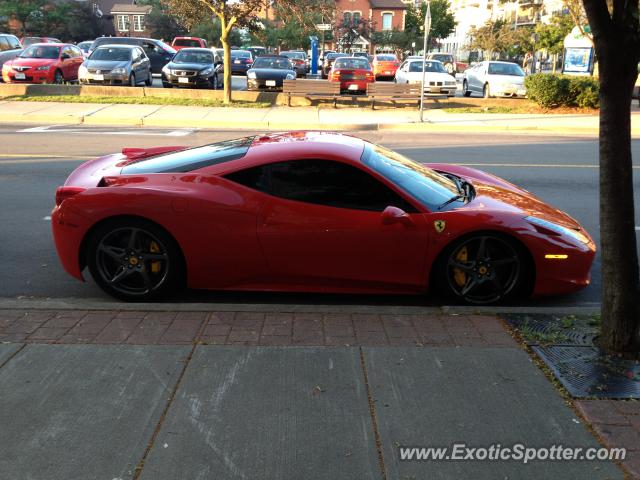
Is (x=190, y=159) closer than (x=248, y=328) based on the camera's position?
No

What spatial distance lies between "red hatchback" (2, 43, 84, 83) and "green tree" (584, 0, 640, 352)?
2317 cm

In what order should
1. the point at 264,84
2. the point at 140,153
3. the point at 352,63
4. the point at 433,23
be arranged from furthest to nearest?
the point at 433,23 → the point at 352,63 → the point at 264,84 → the point at 140,153

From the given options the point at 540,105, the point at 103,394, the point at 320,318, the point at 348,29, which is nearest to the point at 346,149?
the point at 320,318

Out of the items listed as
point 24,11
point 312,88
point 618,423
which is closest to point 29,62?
point 312,88

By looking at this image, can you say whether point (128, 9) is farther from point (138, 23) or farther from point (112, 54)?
point (112, 54)

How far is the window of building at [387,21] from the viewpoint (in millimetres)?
76312

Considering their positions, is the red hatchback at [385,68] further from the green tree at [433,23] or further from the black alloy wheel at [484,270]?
the green tree at [433,23]

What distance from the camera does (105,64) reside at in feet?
75.2

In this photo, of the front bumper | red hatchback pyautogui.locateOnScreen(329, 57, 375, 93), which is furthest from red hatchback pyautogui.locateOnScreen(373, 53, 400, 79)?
the front bumper

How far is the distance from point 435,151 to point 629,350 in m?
9.81

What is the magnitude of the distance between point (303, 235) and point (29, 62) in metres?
21.9

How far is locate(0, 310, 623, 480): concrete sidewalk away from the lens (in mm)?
2918

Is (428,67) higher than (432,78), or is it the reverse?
(428,67)

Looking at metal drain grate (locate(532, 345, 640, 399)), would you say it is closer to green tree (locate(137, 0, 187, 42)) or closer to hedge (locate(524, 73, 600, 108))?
hedge (locate(524, 73, 600, 108))
